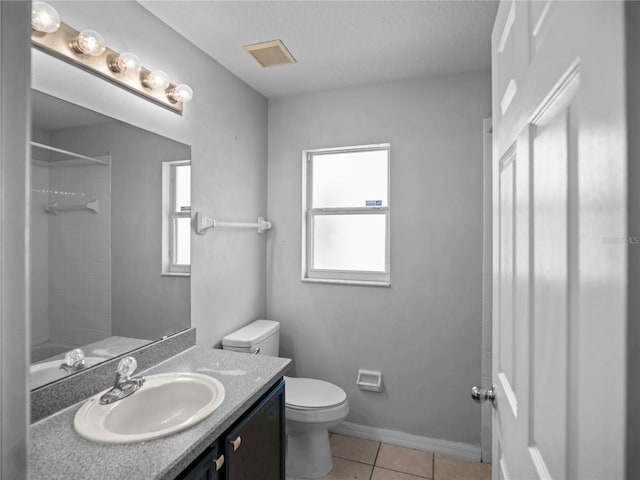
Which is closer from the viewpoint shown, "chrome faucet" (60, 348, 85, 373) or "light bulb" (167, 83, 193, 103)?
"chrome faucet" (60, 348, 85, 373)

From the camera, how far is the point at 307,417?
1.93 metres

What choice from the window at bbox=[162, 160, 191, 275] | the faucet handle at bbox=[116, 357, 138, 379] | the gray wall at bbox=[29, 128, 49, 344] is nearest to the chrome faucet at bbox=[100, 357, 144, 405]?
the faucet handle at bbox=[116, 357, 138, 379]

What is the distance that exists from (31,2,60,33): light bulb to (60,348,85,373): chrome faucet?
1.07m

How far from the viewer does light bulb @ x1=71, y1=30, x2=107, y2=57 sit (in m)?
1.23

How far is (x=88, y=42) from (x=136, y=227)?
708 millimetres

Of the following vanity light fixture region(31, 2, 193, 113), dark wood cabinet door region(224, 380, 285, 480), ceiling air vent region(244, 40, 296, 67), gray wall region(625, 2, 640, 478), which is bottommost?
dark wood cabinet door region(224, 380, 285, 480)

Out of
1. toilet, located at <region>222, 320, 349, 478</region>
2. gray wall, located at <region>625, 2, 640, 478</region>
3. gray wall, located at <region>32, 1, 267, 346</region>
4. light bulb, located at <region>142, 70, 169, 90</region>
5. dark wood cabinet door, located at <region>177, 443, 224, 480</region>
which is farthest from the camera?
toilet, located at <region>222, 320, 349, 478</region>

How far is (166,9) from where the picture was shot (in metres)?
1.58

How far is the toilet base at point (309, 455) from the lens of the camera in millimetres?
2010

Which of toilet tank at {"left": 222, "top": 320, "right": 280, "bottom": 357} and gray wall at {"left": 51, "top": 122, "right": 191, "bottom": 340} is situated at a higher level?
gray wall at {"left": 51, "top": 122, "right": 191, "bottom": 340}


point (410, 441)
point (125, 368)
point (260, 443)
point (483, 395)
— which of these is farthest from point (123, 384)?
point (410, 441)

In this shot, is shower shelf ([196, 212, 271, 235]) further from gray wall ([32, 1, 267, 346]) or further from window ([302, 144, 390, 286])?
window ([302, 144, 390, 286])

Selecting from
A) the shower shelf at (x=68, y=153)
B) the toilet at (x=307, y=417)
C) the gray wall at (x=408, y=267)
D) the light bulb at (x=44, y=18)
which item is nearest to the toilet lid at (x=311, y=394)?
the toilet at (x=307, y=417)

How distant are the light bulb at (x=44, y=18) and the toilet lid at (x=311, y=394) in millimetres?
1958
